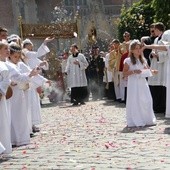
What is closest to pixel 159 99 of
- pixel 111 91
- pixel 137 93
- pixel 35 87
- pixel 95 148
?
pixel 137 93

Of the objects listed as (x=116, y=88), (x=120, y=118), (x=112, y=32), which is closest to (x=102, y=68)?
(x=116, y=88)

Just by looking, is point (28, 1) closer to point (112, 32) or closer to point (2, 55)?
point (112, 32)

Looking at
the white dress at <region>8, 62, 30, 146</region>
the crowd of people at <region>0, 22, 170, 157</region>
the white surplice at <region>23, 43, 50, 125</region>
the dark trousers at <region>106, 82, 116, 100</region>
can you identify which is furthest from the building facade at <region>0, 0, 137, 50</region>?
the white dress at <region>8, 62, 30, 146</region>

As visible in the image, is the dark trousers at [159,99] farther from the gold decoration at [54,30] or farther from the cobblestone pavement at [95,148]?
the gold decoration at [54,30]

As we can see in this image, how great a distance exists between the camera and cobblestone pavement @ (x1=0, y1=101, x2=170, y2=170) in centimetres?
678

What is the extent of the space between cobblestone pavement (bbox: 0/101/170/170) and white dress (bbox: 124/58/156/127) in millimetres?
244

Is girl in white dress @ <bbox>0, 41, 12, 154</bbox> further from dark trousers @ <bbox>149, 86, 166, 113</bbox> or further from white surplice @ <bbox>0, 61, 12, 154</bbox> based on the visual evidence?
dark trousers @ <bbox>149, 86, 166, 113</bbox>

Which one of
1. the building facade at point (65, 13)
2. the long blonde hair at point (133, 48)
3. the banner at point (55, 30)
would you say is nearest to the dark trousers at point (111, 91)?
the banner at point (55, 30)

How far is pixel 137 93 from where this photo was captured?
34.0 feet

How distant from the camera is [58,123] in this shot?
1199 cm

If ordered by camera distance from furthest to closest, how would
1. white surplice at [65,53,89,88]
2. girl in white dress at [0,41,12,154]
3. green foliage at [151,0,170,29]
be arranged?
white surplice at [65,53,89,88], green foliage at [151,0,170,29], girl in white dress at [0,41,12,154]

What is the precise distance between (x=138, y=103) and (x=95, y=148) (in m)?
2.57

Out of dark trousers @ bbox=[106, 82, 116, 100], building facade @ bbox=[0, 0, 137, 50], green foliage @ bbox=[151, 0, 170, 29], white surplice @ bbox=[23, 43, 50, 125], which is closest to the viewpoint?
white surplice @ bbox=[23, 43, 50, 125]

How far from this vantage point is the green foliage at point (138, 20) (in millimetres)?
22484
